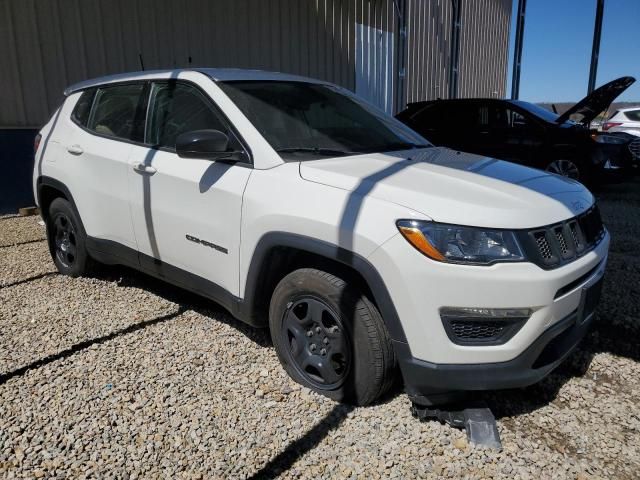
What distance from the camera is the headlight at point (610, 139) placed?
8.66m

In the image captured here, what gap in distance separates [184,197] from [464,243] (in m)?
1.72

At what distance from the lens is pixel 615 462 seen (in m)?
2.36

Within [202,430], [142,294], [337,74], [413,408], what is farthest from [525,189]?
[337,74]

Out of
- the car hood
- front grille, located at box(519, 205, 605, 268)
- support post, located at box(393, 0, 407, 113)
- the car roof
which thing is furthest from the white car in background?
front grille, located at box(519, 205, 605, 268)

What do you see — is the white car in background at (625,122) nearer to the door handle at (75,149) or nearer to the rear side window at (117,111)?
the rear side window at (117,111)

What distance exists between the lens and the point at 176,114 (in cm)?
348

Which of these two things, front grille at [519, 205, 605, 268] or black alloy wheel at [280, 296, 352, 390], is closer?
front grille at [519, 205, 605, 268]

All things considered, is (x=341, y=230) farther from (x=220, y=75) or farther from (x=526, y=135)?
(x=526, y=135)

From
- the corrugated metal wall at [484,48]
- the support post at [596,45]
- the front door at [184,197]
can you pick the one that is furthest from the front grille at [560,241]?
the support post at [596,45]

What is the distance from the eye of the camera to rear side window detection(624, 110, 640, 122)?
39.8ft

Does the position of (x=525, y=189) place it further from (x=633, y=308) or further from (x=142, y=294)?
(x=142, y=294)

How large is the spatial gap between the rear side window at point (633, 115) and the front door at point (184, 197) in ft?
39.4

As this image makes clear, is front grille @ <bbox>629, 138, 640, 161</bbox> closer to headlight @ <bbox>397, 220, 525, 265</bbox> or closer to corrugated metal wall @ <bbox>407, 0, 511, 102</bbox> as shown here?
corrugated metal wall @ <bbox>407, 0, 511, 102</bbox>

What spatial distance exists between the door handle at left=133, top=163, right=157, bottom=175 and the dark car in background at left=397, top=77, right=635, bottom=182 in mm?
6765
